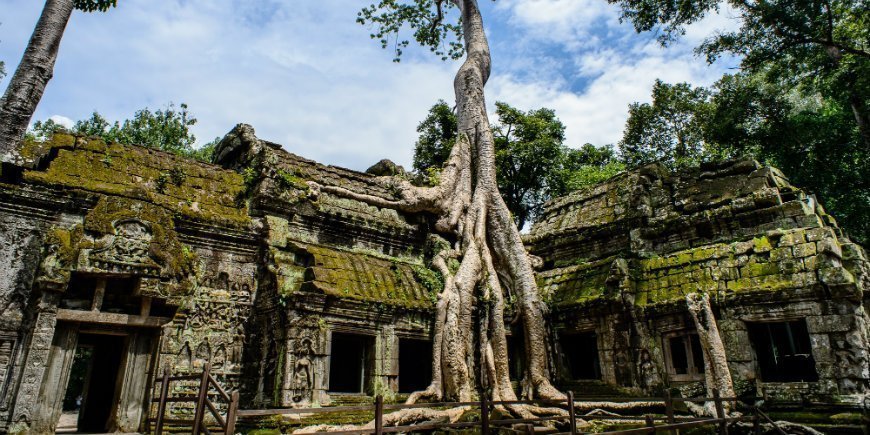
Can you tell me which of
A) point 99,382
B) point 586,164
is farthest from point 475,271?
point 586,164

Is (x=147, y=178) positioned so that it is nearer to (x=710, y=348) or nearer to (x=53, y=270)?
(x=53, y=270)

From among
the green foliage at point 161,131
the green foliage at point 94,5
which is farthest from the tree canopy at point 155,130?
the green foliage at point 94,5

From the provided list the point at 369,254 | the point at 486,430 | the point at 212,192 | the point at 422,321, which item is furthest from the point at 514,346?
the point at 212,192

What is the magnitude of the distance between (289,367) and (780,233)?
7894 mm

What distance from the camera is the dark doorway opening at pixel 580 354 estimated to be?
10344 millimetres

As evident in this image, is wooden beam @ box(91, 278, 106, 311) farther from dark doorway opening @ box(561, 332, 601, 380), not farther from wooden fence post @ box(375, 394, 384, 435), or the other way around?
dark doorway opening @ box(561, 332, 601, 380)

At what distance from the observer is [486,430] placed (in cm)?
504

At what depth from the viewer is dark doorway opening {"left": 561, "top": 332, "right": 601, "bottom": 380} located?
33.9 ft

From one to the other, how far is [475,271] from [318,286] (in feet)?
9.86

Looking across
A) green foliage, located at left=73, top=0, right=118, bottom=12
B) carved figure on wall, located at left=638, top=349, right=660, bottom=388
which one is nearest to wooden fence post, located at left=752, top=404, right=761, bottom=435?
carved figure on wall, located at left=638, top=349, right=660, bottom=388

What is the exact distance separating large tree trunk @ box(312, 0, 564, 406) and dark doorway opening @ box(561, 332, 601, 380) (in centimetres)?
97

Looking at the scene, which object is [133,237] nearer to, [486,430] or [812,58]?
[486,430]

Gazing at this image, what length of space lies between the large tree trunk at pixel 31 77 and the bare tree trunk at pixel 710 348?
392 inches

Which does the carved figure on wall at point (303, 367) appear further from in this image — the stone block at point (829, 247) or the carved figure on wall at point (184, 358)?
the stone block at point (829, 247)
